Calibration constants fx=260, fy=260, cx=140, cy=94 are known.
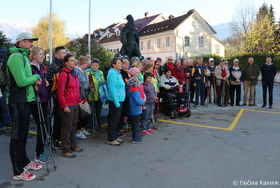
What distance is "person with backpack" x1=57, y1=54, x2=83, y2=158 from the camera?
15.3 feet

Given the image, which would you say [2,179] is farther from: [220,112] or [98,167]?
[220,112]

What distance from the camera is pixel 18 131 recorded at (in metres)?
3.92

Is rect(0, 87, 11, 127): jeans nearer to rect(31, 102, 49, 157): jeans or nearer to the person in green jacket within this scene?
the person in green jacket

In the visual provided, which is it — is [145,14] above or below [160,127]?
above

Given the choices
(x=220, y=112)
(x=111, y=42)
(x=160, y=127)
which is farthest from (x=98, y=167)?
(x=111, y=42)

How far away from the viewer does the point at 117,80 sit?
557 centimetres

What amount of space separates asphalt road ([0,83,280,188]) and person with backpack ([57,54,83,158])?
34cm

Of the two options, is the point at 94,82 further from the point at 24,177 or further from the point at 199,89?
the point at 199,89

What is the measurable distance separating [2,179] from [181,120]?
5.61 m

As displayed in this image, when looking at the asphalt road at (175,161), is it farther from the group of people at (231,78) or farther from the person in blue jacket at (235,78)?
the person in blue jacket at (235,78)

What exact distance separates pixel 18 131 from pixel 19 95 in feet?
1.78

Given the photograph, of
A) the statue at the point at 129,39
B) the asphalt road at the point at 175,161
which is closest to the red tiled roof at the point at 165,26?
the statue at the point at 129,39

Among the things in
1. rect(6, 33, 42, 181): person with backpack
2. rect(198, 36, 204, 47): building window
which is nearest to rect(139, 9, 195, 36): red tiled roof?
rect(198, 36, 204, 47): building window

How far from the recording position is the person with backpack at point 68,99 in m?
4.66
